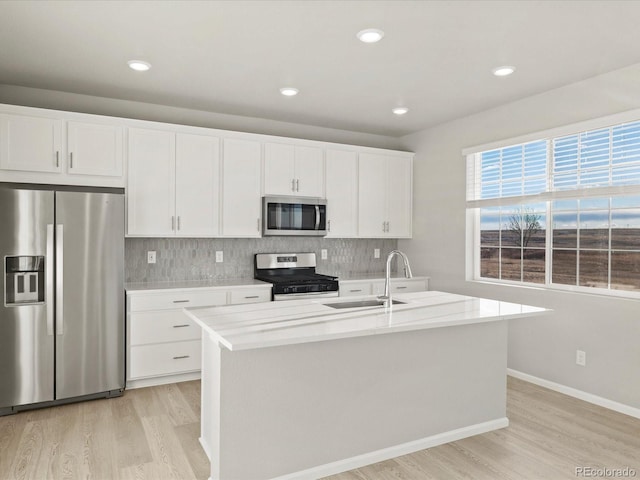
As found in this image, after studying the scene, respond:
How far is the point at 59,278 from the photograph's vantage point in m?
3.38

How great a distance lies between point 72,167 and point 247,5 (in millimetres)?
2162

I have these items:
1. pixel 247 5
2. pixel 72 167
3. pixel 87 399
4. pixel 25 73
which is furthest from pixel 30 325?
pixel 247 5

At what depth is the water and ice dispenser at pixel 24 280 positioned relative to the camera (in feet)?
10.6

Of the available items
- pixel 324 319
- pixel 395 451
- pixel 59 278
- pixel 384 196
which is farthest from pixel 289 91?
pixel 395 451

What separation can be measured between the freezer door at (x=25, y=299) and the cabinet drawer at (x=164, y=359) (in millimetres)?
635

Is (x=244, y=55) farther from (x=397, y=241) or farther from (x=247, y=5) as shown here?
(x=397, y=241)

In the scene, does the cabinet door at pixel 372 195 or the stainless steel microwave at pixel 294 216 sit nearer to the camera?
the stainless steel microwave at pixel 294 216

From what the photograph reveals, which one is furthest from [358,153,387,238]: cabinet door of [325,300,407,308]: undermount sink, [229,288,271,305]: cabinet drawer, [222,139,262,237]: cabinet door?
[325,300,407,308]: undermount sink

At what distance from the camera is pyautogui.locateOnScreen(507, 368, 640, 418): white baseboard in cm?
330

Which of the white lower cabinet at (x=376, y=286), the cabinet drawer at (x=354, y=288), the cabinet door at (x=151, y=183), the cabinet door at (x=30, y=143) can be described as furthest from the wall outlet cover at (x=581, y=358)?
the cabinet door at (x=30, y=143)

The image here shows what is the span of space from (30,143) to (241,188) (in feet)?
5.84

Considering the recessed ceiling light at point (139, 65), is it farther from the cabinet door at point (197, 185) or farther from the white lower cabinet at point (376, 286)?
the white lower cabinet at point (376, 286)

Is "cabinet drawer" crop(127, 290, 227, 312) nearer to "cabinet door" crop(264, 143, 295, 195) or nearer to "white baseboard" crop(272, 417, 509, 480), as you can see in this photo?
"cabinet door" crop(264, 143, 295, 195)

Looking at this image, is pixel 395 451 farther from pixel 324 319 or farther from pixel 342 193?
pixel 342 193
